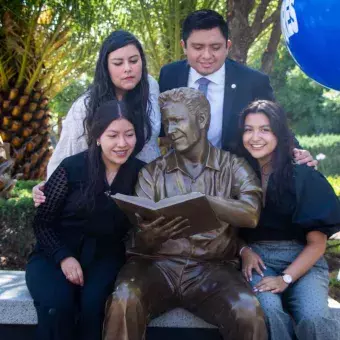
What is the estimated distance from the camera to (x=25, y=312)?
363cm

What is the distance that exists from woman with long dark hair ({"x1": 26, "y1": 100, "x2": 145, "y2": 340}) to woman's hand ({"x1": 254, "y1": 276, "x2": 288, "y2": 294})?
2.72 ft

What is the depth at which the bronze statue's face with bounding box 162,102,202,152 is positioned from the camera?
3.41 m

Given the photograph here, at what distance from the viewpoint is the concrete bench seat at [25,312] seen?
3.48 metres

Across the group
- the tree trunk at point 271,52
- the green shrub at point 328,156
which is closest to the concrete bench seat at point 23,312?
the tree trunk at point 271,52

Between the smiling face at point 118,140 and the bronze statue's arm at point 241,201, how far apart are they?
0.63m

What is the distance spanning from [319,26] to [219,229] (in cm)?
166

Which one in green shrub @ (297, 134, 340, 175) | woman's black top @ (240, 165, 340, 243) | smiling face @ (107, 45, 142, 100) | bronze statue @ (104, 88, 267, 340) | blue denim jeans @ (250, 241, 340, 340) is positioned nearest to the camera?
bronze statue @ (104, 88, 267, 340)

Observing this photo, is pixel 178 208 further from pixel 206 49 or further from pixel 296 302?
pixel 206 49

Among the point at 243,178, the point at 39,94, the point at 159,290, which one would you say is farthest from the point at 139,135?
the point at 39,94

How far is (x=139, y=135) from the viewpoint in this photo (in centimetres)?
386

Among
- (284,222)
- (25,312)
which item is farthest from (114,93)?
(25,312)

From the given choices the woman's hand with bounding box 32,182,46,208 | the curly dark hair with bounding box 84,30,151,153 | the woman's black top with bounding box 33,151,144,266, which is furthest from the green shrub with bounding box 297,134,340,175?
the woman's hand with bounding box 32,182,46,208

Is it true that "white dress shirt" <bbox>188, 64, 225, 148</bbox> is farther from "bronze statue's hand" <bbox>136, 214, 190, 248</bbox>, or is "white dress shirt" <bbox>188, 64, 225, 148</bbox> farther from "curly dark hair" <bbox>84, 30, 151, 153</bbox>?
"bronze statue's hand" <bbox>136, 214, 190, 248</bbox>

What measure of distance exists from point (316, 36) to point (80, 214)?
79.8 inches
